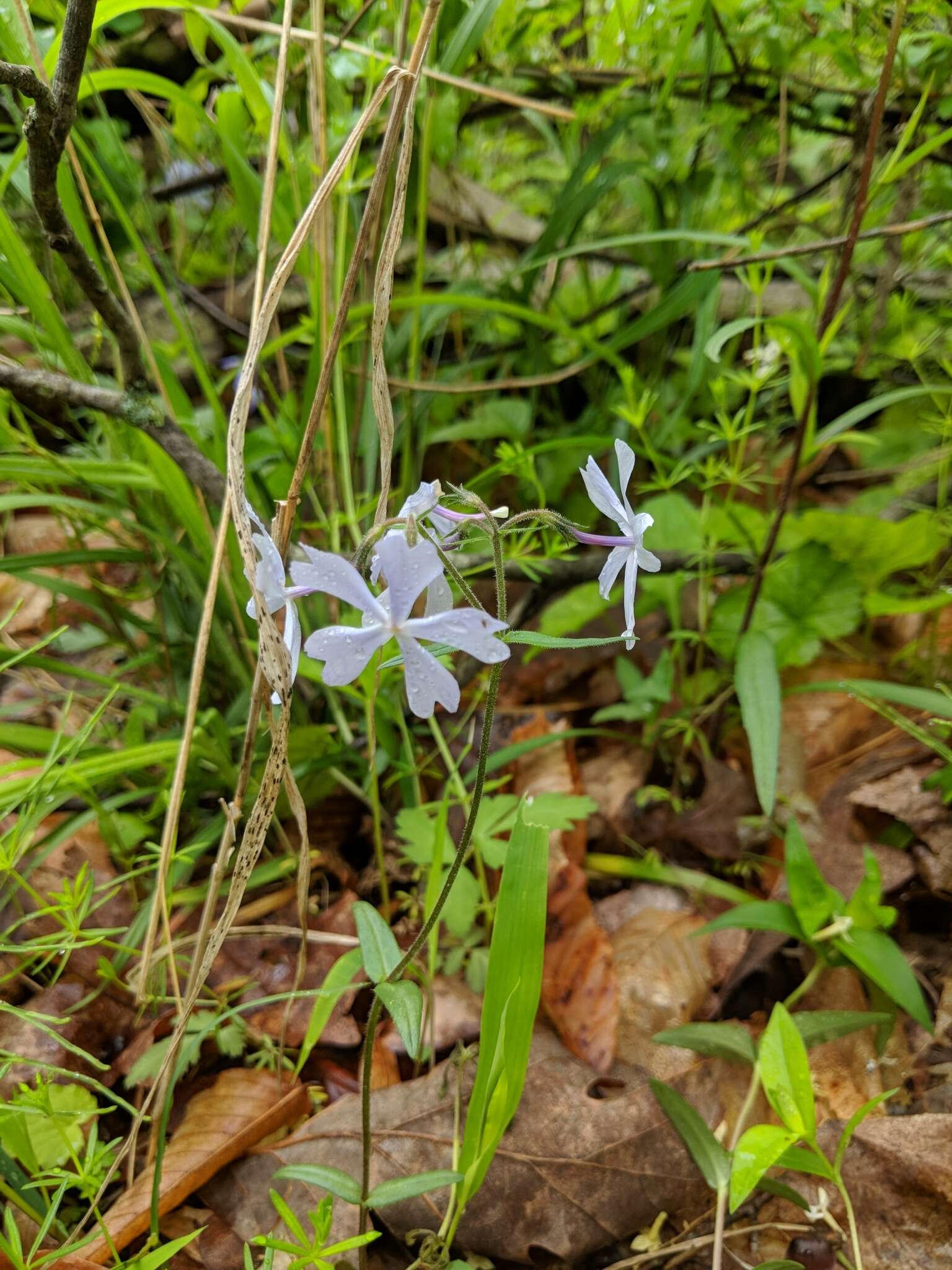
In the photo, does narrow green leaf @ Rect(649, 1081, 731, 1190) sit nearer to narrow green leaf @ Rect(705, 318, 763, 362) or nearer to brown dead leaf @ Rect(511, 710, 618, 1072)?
brown dead leaf @ Rect(511, 710, 618, 1072)

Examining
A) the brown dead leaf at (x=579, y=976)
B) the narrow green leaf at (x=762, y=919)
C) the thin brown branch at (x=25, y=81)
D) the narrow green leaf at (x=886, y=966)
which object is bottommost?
the brown dead leaf at (x=579, y=976)

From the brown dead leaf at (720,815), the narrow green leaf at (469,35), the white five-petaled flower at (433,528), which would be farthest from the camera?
the brown dead leaf at (720,815)

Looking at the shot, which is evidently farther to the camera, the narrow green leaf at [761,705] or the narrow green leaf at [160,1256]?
the narrow green leaf at [761,705]

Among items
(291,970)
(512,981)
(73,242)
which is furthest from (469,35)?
(291,970)

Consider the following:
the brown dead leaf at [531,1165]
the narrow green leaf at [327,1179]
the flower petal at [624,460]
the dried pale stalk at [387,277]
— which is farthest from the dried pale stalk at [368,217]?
the brown dead leaf at [531,1165]

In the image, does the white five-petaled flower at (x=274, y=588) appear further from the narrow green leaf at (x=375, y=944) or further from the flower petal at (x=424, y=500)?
the narrow green leaf at (x=375, y=944)

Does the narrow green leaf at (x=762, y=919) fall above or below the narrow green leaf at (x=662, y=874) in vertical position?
above

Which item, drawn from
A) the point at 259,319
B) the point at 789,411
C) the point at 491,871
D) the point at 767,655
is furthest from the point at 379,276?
the point at 789,411
